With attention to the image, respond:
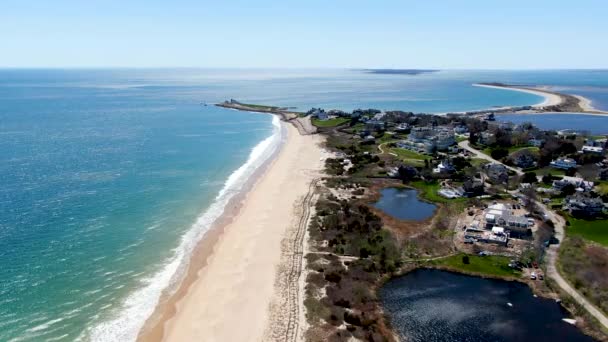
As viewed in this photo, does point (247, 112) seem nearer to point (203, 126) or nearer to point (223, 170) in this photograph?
point (203, 126)

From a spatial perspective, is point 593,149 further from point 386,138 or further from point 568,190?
point 386,138

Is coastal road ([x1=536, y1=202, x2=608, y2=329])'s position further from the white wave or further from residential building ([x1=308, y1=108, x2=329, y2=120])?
residential building ([x1=308, y1=108, x2=329, y2=120])

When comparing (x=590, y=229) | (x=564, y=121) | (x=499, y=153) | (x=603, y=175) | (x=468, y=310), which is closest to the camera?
(x=468, y=310)

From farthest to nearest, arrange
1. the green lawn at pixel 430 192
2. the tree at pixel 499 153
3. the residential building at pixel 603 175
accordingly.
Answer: the tree at pixel 499 153, the residential building at pixel 603 175, the green lawn at pixel 430 192

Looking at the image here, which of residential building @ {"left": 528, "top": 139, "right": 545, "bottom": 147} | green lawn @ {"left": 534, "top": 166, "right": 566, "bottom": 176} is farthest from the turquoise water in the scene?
green lawn @ {"left": 534, "top": 166, "right": 566, "bottom": 176}

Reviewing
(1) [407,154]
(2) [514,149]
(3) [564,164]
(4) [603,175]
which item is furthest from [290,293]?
(2) [514,149]

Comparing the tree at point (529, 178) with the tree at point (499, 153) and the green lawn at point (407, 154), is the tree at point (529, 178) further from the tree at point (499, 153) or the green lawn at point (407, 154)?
the green lawn at point (407, 154)

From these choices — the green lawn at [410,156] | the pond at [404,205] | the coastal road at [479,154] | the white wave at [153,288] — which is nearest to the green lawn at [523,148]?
the coastal road at [479,154]
